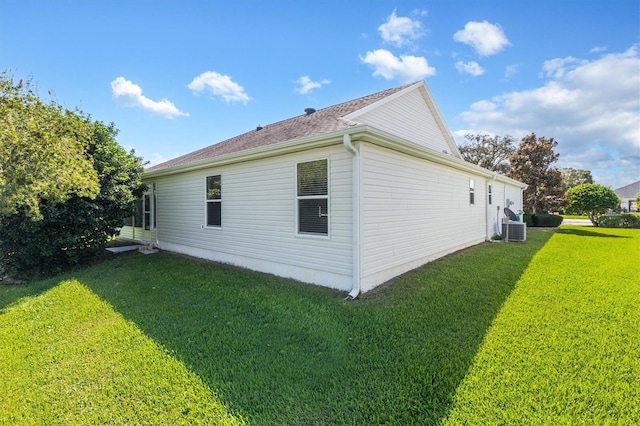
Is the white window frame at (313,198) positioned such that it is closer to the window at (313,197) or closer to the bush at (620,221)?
the window at (313,197)

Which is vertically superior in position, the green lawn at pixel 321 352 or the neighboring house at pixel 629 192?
the neighboring house at pixel 629 192

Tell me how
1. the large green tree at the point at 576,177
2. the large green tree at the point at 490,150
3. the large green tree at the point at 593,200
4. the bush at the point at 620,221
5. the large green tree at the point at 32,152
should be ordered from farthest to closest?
the large green tree at the point at 576,177 → the large green tree at the point at 490,150 → the large green tree at the point at 593,200 → the bush at the point at 620,221 → the large green tree at the point at 32,152

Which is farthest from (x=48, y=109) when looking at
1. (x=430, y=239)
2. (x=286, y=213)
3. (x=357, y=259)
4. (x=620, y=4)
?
(x=620, y=4)

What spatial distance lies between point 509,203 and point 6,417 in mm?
16304

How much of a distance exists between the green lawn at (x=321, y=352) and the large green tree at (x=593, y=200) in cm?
1679

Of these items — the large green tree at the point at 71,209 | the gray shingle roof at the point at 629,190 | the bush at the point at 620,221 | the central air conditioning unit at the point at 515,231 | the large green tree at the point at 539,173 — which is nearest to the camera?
the large green tree at the point at 71,209

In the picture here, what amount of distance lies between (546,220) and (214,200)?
824 inches

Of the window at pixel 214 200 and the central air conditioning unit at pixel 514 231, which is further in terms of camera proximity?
the central air conditioning unit at pixel 514 231

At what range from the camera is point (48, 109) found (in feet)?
21.6

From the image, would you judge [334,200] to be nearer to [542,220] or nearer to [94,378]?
Result: [94,378]

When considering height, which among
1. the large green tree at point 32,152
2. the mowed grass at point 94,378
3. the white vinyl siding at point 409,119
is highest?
the white vinyl siding at point 409,119

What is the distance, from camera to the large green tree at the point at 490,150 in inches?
1134

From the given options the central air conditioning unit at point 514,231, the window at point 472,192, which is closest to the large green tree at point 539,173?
the central air conditioning unit at point 514,231

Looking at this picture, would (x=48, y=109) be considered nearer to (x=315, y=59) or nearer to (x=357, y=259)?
(x=357, y=259)
